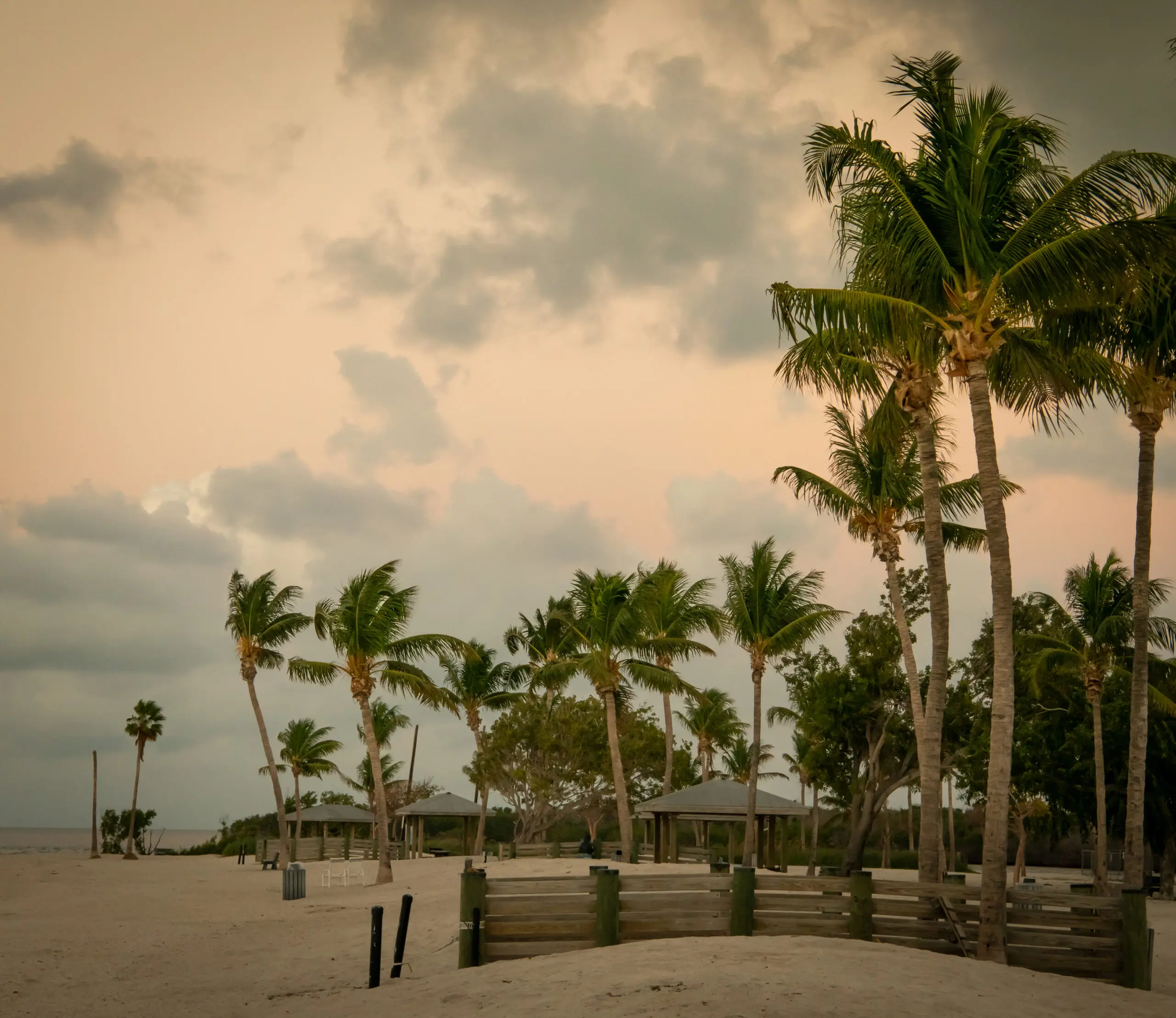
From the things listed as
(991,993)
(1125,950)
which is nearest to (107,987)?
(991,993)

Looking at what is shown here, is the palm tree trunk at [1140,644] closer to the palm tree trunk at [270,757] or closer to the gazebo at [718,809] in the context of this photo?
the gazebo at [718,809]

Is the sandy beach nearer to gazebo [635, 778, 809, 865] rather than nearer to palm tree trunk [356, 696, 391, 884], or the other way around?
palm tree trunk [356, 696, 391, 884]

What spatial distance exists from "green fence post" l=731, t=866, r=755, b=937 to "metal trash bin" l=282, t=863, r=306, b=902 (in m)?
19.4

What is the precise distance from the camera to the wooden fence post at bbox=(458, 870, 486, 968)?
45.1 feet

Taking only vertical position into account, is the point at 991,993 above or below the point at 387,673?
below

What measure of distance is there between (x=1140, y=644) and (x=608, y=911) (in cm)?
1319

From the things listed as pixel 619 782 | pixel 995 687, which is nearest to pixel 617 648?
pixel 619 782

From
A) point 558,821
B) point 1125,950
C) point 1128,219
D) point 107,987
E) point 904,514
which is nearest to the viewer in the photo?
point 1125,950

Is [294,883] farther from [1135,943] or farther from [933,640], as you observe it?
[1135,943]

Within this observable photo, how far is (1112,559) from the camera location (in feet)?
105

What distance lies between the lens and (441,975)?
13703mm

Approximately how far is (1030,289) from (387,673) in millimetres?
25781

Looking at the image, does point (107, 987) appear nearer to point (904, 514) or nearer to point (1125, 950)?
point (1125, 950)

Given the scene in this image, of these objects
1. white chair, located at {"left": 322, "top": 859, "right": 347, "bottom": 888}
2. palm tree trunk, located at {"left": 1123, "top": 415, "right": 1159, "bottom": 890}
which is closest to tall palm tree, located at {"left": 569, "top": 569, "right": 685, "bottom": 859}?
white chair, located at {"left": 322, "top": 859, "right": 347, "bottom": 888}
